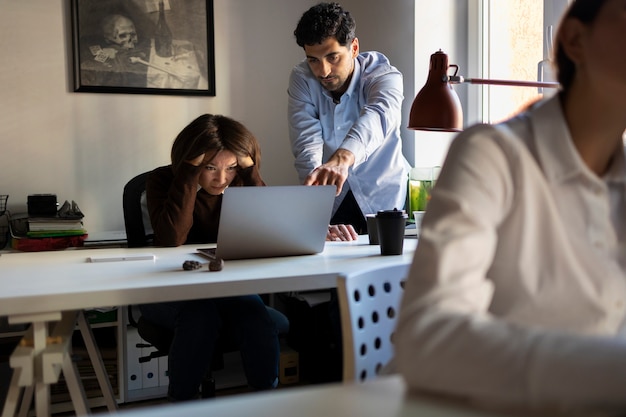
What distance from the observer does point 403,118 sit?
3.45 m

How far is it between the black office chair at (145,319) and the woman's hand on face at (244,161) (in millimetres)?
352

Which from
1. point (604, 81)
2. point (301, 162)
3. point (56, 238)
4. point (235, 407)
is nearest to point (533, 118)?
point (604, 81)

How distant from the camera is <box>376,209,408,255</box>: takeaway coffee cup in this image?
1729 mm

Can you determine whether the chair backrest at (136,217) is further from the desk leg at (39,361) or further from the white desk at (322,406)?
the white desk at (322,406)

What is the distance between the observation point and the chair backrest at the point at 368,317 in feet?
3.42

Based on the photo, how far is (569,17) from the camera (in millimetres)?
809

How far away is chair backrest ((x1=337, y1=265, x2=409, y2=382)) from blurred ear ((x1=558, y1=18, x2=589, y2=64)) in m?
0.47

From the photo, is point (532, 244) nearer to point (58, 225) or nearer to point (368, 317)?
point (368, 317)

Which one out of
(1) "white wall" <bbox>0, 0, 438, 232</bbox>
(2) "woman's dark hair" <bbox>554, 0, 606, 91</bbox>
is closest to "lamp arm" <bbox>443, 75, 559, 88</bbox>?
(2) "woman's dark hair" <bbox>554, 0, 606, 91</bbox>

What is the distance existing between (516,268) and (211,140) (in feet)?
5.05

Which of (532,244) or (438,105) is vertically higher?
(438,105)

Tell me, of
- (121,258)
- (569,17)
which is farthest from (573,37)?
(121,258)

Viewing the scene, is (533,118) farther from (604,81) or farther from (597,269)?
(597,269)

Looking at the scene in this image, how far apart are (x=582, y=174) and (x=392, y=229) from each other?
957 millimetres
